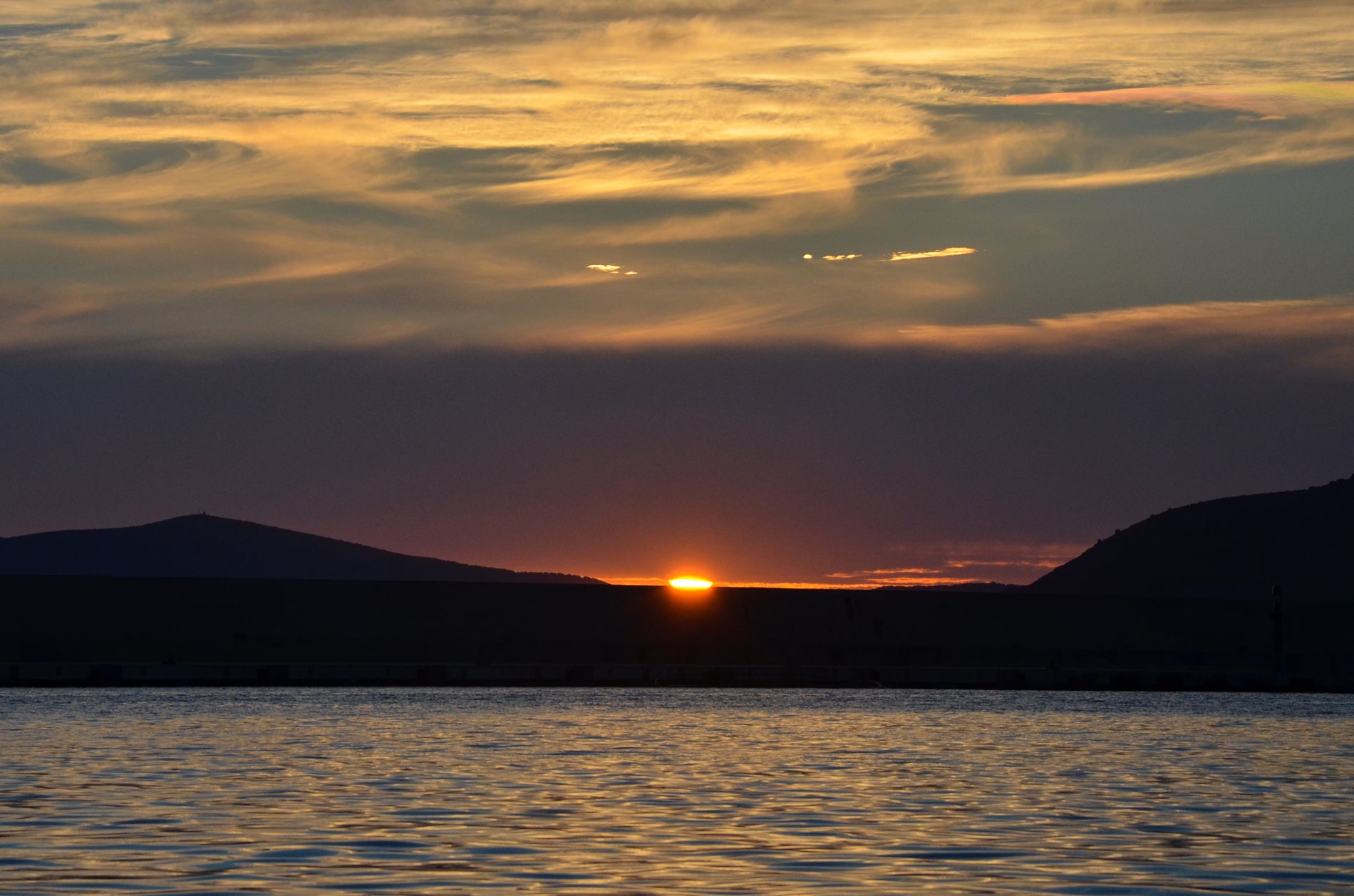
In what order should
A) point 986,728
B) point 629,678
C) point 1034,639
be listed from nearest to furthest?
point 986,728, point 629,678, point 1034,639

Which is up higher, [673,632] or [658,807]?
[673,632]

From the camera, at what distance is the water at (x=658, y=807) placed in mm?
24891

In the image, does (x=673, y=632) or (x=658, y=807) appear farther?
(x=673, y=632)

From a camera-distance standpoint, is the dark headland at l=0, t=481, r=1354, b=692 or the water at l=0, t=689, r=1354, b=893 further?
the dark headland at l=0, t=481, r=1354, b=692

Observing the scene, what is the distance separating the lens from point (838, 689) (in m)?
118

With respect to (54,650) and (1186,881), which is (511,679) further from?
(1186,881)

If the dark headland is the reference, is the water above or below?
below

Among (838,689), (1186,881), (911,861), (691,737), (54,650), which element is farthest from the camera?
(54,650)

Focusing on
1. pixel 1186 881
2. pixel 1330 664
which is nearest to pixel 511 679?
pixel 1330 664

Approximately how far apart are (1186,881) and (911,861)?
370 centimetres

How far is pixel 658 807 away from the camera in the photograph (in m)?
34.4

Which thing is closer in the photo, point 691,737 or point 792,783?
point 792,783

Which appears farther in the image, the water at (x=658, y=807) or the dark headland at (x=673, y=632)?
the dark headland at (x=673, y=632)

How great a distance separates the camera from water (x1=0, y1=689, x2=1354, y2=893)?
24.9 meters
